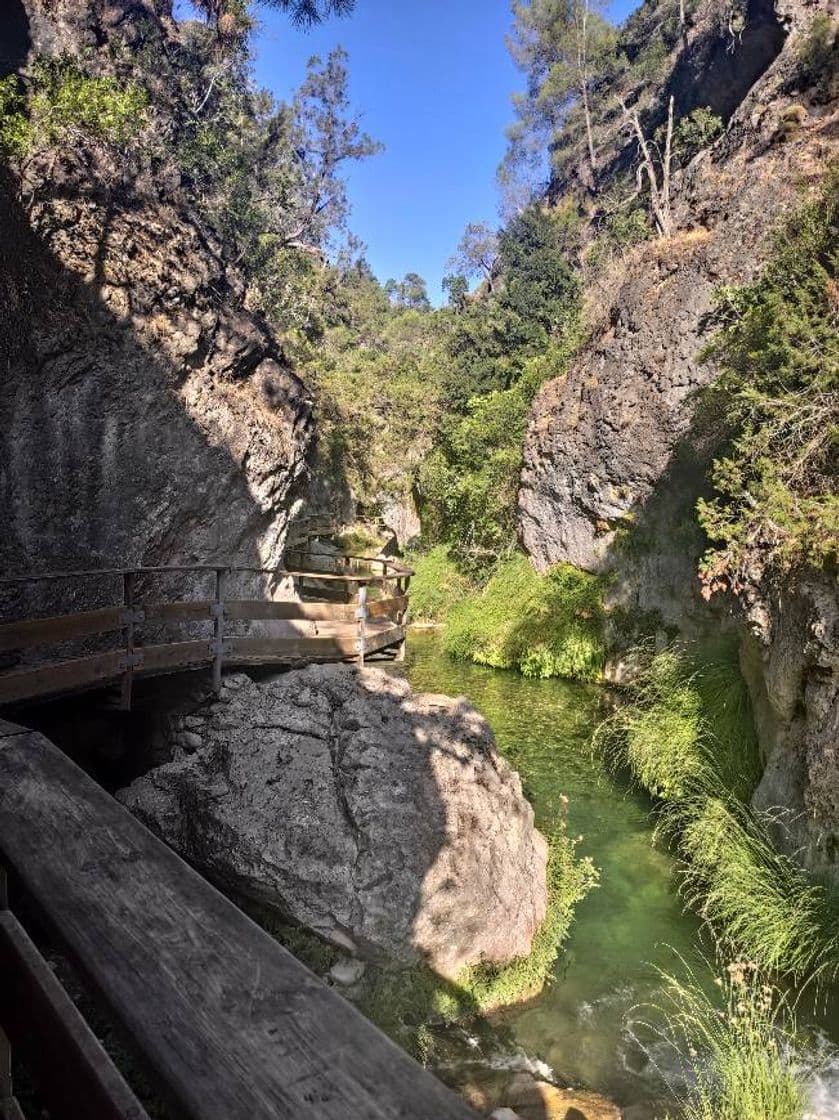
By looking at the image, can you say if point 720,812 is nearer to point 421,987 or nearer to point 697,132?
point 421,987

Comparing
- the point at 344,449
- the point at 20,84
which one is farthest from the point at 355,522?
the point at 20,84

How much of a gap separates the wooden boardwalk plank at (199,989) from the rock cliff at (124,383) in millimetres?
8582

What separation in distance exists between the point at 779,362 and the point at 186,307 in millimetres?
8787

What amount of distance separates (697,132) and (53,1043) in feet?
102

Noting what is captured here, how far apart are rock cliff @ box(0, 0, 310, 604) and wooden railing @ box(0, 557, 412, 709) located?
96 cm

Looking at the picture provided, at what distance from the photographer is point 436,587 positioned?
22906mm

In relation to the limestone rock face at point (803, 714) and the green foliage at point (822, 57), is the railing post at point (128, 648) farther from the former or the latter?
the green foliage at point (822, 57)

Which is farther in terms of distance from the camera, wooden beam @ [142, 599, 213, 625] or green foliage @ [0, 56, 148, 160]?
green foliage @ [0, 56, 148, 160]

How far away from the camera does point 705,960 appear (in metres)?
6.28

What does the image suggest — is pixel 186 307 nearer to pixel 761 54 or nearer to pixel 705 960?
pixel 705 960

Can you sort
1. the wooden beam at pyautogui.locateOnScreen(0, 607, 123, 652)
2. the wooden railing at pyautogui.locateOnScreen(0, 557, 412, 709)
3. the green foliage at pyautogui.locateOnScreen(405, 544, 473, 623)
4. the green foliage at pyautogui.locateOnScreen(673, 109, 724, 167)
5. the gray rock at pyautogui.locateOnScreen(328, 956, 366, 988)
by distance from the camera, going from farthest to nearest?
1. the green foliage at pyautogui.locateOnScreen(673, 109, 724, 167)
2. the green foliage at pyautogui.locateOnScreen(405, 544, 473, 623)
3. the wooden railing at pyautogui.locateOnScreen(0, 557, 412, 709)
4. the wooden beam at pyautogui.locateOnScreen(0, 607, 123, 652)
5. the gray rock at pyautogui.locateOnScreen(328, 956, 366, 988)

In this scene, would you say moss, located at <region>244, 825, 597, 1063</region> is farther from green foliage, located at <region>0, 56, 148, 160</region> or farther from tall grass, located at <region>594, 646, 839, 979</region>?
green foliage, located at <region>0, 56, 148, 160</region>

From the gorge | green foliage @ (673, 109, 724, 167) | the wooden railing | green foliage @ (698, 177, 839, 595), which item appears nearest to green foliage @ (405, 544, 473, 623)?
the gorge

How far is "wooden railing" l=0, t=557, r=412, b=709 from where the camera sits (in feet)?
19.4
